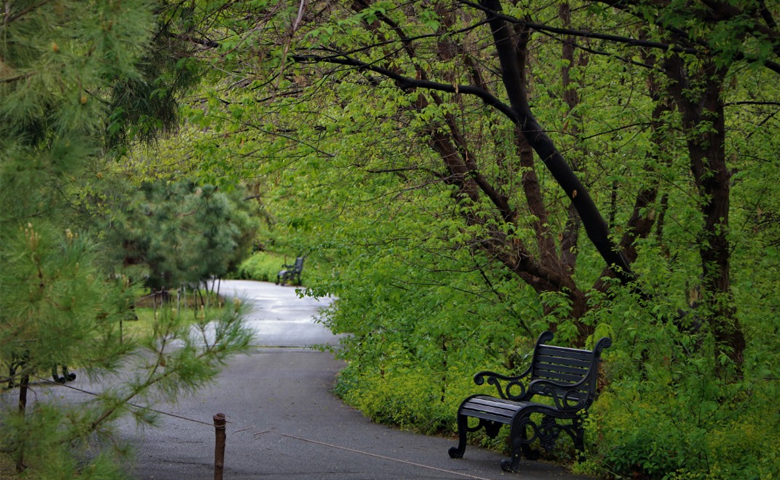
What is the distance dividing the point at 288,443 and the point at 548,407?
10.1ft

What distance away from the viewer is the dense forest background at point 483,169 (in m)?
5.48

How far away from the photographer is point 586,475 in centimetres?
759

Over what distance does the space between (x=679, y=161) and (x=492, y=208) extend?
2510 mm

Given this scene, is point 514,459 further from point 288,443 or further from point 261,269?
point 261,269

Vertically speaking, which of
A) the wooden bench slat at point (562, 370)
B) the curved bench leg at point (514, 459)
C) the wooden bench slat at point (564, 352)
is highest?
the wooden bench slat at point (564, 352)

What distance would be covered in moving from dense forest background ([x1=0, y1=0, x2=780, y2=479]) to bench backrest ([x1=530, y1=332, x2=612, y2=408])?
0.28 metres

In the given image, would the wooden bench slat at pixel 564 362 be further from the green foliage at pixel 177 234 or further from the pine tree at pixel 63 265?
the green foliage at pixel 177 234

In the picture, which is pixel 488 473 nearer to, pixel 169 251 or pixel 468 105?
pixel 468 105

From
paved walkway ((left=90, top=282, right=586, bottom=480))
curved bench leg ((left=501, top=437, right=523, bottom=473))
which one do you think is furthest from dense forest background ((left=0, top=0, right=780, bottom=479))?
paved walkway ((left=90, top=282, right=586, bottom=480))

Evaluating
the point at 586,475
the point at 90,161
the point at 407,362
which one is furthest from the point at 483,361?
the point at 90,161

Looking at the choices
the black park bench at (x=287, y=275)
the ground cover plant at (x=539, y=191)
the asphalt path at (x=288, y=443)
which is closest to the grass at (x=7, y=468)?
the asphalt path at (x=288, y=443)

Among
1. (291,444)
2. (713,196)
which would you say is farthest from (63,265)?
(713,196)

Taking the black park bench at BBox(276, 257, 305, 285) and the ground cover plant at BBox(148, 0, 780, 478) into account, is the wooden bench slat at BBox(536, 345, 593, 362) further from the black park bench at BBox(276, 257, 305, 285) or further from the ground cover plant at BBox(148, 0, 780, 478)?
the black park bench at BBox(276, 257, 305, 285)

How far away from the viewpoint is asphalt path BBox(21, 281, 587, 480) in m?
7.51
